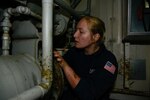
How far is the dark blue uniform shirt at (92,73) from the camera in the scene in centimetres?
134

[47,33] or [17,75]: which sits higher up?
[47,33]

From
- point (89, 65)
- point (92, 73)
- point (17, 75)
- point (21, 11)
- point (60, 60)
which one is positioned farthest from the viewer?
point (89, 65)

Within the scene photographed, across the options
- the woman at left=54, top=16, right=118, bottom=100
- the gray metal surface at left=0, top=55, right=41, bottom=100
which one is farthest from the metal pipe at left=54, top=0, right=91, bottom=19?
the gray metal surface at left=0, top=55, right=41, bottom=100

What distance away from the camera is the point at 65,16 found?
1586 mm

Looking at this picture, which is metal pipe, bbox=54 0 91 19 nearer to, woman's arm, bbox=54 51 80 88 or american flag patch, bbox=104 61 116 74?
woman's arm, bbox=54 51 80 88

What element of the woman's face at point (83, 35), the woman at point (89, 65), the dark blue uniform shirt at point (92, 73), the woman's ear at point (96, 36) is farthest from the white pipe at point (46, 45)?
the woman's ear at point (96, 36)

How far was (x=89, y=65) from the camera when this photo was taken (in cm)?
156

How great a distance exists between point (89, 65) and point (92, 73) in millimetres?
142

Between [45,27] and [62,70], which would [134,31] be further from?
[45,27]

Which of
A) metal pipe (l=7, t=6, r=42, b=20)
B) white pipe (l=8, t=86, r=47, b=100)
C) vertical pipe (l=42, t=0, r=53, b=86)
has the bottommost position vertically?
white pipe (l=8, t=86, r=47, b=100)

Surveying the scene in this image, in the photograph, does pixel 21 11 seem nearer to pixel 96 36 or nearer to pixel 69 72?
pixel 69 72

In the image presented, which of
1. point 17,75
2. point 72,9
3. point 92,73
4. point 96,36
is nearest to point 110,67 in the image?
point 92,73

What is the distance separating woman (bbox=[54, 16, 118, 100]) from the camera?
4.33 ft

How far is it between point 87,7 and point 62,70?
85cm
